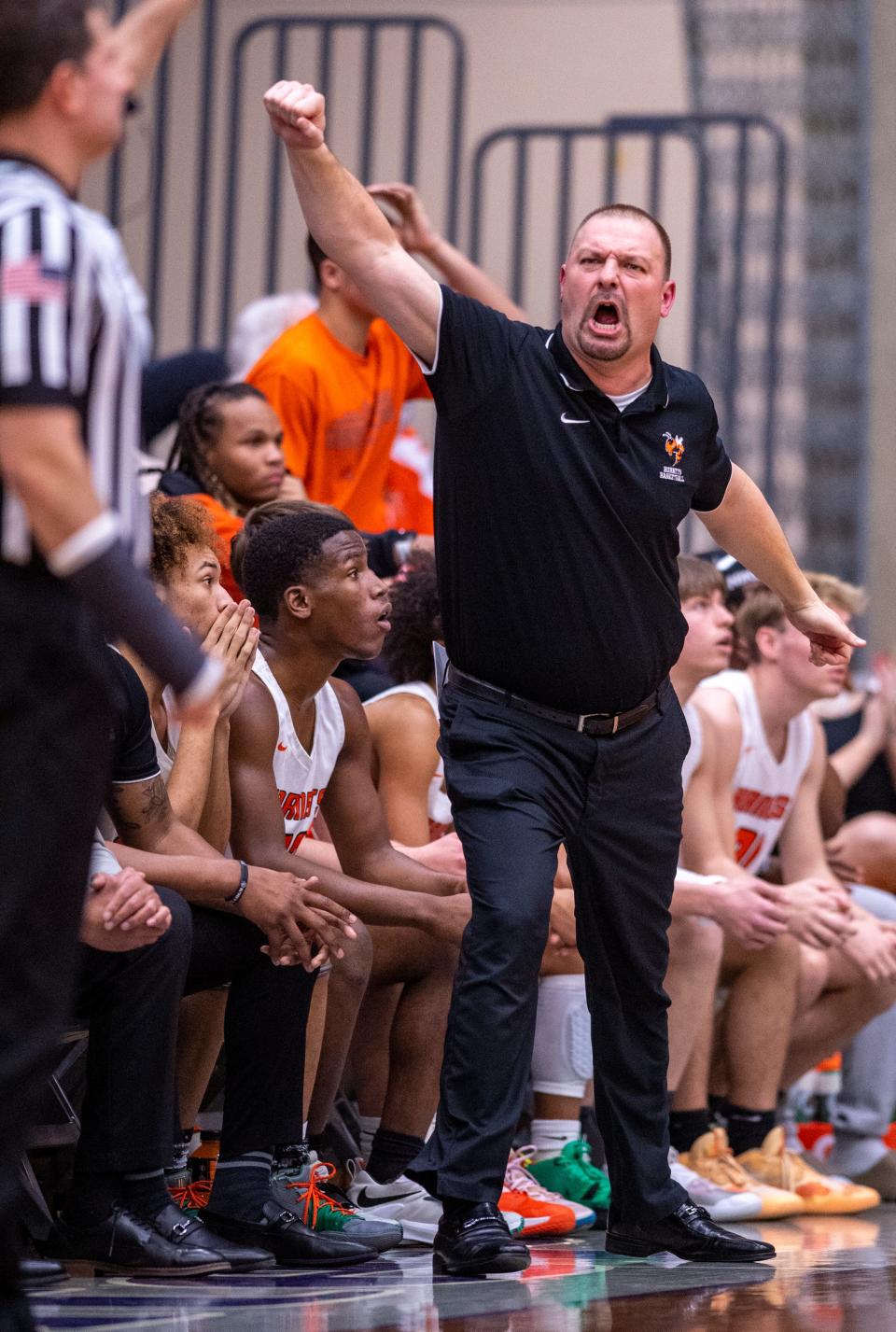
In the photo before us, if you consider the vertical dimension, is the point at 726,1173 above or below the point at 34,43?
below

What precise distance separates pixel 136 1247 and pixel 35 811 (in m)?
1.15

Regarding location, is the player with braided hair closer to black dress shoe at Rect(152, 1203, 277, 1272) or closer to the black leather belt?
the black leather belt

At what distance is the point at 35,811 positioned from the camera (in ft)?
6.33

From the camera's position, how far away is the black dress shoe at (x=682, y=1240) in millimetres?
3074

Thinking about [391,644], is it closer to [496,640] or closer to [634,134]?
[496,640]

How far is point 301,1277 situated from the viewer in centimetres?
294

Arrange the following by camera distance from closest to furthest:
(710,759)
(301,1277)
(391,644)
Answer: (301,1277) → (391,644) → (710,759)

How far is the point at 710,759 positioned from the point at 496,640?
1579 millimetres

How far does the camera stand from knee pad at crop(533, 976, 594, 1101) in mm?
3924

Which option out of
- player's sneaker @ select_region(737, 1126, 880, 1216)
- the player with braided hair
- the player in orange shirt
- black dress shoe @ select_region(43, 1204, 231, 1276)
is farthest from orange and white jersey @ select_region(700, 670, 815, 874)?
black dress shoe @ select_region(43, 1204, 231, 1276)

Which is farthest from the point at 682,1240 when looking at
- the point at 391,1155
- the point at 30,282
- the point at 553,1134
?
the point at 30,282

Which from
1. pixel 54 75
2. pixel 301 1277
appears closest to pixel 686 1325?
pixel 301 1277

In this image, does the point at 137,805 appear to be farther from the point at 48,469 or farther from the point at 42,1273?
the point at 48,469

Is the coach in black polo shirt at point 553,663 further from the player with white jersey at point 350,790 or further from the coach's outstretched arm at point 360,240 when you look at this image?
the player with white jersey at point 350,790
